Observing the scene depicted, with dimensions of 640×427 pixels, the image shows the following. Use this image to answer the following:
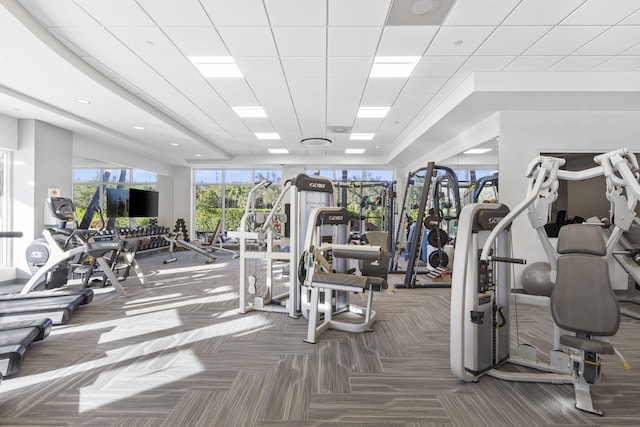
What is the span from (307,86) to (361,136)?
3.18 meters

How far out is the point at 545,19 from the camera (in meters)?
3.05

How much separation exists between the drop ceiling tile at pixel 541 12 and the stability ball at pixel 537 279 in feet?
9.72

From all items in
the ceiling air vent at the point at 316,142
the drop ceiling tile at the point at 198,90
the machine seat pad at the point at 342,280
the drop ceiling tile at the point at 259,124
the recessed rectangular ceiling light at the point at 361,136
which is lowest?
the machine seat pad at the point at 342,280

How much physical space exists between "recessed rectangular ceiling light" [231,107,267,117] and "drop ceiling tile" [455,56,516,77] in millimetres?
3198

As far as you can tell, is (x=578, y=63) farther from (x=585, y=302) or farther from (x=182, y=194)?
(x=182, y=194)

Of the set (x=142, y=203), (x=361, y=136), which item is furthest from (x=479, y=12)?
(x=142, y=203)

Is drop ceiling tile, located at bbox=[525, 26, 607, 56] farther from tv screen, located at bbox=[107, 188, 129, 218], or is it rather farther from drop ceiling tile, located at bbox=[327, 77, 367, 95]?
tv screen, located at bbox=[107, 188, 129, 218]

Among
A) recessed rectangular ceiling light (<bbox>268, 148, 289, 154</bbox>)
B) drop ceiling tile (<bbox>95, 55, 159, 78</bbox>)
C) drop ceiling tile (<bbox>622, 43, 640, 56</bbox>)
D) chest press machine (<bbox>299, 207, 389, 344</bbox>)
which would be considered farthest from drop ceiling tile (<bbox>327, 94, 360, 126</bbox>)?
drop ceiling tile (<bbox>622, 43, 640, 56</bbox>)

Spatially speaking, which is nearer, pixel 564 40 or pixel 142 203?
pixel 564 40

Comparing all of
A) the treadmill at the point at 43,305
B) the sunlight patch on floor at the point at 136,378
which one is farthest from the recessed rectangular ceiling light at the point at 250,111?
the sunlight patch on floor at the point at 136,378

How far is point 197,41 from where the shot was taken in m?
3.48

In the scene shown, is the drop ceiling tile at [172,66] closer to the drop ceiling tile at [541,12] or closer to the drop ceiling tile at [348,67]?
the drop ceiling tile at [348,67]

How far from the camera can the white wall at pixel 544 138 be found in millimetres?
4762

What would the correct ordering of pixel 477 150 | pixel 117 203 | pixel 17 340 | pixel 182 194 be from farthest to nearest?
1. pixel 182 194
2. pixel 117 203
3. pixel 477 150
4. pixel 17 340
